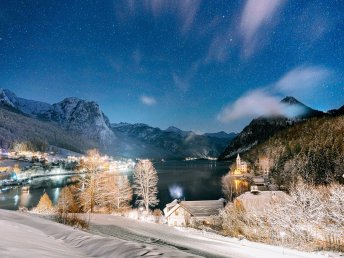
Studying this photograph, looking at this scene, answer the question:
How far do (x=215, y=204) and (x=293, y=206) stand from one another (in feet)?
103

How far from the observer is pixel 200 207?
5778cm

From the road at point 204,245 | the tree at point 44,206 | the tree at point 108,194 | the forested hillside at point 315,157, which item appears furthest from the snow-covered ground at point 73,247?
the forested hillside at point 315,157

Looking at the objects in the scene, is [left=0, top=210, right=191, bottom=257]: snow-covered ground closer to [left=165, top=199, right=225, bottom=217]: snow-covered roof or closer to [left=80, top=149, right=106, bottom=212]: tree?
[left=80, top=149, right=106, bottom=212]: tree

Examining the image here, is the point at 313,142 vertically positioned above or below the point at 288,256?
above

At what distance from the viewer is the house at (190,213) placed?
53.3 meters

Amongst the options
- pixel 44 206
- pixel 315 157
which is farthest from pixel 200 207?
pixel 315 157

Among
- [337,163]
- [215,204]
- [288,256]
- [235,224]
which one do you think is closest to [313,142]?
[337,163]

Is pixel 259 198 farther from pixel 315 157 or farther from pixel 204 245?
pixel 315 157

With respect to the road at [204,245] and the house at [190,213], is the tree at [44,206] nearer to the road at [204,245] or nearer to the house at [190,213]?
the road at [204,245]

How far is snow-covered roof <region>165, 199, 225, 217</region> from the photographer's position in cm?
5512

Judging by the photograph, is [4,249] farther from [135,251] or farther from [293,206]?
[293,206]

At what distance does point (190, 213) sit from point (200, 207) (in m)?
4.07

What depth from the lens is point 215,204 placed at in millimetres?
58688

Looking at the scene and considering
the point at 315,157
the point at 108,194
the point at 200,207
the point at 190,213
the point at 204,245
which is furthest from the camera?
the point at 315,157
